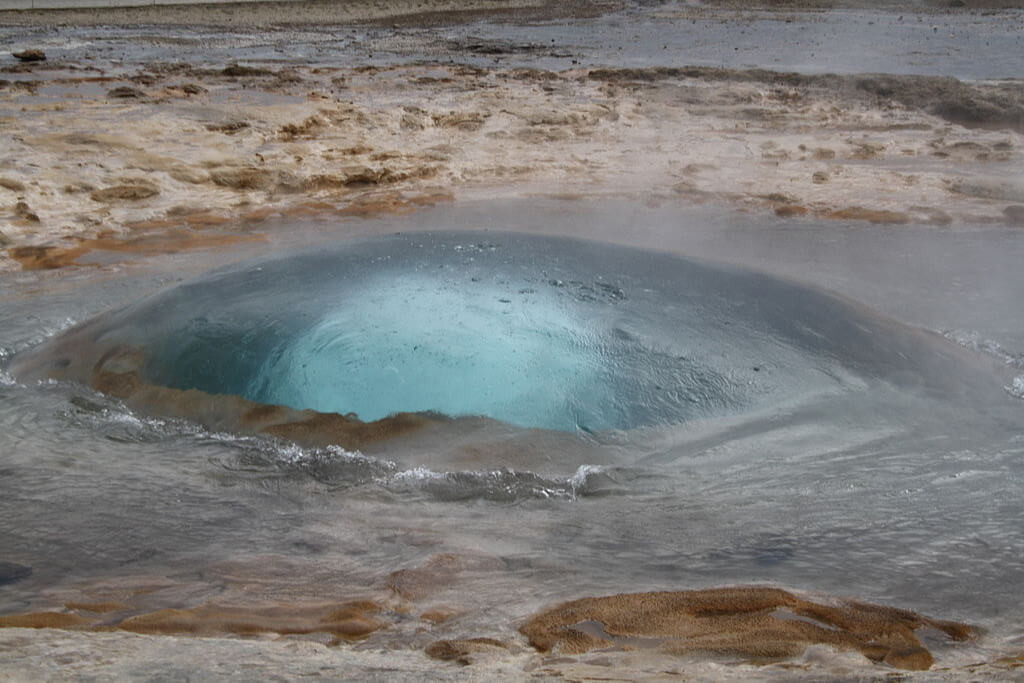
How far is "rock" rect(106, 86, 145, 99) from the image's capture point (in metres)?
10.8

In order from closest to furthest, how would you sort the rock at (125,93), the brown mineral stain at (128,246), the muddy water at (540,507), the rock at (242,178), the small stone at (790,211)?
1. the muddy water at (540,507)
2. the brown mineral stain at (128,246)
3. the small stone at (790,211)
4. the rock at (242,178)
5. the rock at (125,93)

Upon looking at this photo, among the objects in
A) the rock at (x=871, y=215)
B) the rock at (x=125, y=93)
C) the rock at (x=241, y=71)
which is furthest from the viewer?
the rock at (x=241, y=71)

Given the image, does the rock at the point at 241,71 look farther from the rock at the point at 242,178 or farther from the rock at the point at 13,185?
the rock at the point at 13,185

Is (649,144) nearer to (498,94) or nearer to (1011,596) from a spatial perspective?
(498,94)

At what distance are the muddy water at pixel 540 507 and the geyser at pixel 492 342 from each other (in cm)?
7

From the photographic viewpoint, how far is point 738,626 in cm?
238

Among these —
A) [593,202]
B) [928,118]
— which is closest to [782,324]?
[593,202]

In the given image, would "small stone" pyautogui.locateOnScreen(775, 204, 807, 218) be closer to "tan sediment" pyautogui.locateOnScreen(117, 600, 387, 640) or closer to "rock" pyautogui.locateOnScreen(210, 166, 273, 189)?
"rock" pyautogui.locateOnScreen(210, 166, 273, 189)

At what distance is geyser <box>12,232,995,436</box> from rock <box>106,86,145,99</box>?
810 centimetres

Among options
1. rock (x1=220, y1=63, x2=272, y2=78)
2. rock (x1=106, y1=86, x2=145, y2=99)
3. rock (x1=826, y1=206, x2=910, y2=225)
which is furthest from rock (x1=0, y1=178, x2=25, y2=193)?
rock (x1=220, y1=63, x2=272, y2=78)

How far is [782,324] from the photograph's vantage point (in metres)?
3.33

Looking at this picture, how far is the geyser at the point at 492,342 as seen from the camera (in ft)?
10.1

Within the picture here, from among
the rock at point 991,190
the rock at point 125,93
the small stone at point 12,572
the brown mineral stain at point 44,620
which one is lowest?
the small stone at point 12,572

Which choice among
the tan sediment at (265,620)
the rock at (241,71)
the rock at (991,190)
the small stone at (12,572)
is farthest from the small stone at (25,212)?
the rock at (241,71)
